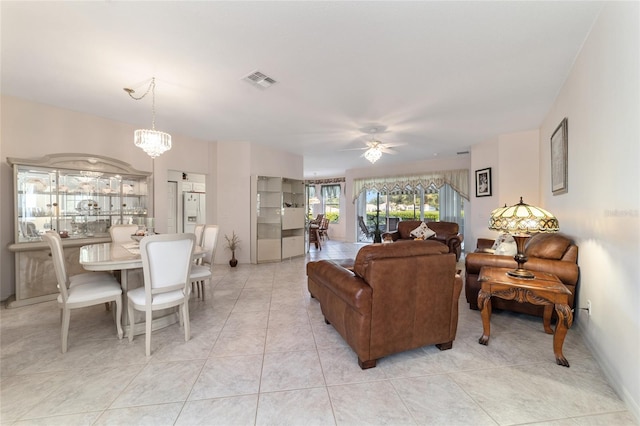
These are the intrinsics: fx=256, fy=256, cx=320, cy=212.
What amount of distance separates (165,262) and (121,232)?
2030 millimetres

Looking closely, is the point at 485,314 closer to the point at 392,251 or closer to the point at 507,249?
the point at 392,251

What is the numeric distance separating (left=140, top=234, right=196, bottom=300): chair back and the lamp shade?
112 inches

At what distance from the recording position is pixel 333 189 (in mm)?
10750

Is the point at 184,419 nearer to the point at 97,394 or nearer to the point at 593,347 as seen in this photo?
the point at 97,394

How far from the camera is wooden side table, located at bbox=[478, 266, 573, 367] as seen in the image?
1.94 m

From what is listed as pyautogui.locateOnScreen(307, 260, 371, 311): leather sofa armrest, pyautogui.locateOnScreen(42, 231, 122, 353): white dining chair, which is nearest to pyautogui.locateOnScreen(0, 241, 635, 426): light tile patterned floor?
pyautogui.locateOnScreen(42, 231, 122, 353): white dining chair

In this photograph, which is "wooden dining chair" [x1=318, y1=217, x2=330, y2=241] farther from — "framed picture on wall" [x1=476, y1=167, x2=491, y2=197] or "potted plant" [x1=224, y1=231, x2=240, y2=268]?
"framed picture on wall" [x1=476, y1=167, x2=491, y2=197]

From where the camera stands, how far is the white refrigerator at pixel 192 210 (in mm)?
6562

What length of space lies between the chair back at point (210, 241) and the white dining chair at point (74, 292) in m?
1.11

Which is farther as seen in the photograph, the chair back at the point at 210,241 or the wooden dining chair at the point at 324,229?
the wooden dining chair at the point at 324,229

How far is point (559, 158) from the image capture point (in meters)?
3.17

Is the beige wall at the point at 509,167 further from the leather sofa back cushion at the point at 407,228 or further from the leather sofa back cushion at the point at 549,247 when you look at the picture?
the leather sofa back cushion at the point at 549,247

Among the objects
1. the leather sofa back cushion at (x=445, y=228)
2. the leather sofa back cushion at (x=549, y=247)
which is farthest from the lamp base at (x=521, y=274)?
the leather sofa back cushion at (x=445, y=228)

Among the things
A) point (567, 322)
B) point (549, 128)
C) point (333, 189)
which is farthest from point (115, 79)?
point (333, 189)
